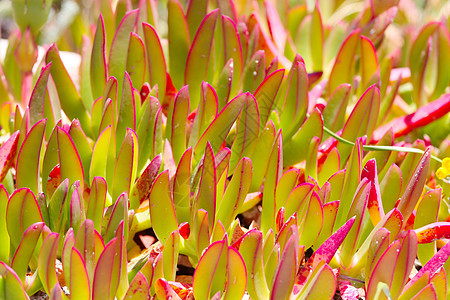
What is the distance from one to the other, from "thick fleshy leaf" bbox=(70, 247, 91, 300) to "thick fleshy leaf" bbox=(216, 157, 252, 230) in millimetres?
319

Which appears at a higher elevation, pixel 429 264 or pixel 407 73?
pixel 407 73

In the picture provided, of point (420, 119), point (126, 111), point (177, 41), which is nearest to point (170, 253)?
point (126, 111)

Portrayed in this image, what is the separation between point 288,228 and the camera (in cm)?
108

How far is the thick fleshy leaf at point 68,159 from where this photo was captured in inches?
45.4

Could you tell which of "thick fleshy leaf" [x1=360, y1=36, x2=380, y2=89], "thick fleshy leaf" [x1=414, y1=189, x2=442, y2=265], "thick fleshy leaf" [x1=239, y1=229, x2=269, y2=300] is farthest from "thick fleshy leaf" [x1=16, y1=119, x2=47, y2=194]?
"thick fleshy leaf" [x1=360, y1=36, x2=380, y2=89]

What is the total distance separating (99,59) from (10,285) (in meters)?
0.63

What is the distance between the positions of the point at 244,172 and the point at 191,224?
162 mm

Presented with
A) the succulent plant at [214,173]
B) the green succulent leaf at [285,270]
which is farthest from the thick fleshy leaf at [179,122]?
the green succulent leaf at [285,270]

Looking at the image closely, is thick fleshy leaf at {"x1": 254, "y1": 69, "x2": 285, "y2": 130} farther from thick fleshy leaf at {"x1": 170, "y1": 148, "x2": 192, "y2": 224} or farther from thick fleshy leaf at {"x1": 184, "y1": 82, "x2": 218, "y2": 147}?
thick fleshy leaf at {"x1": 170, "y1": 148, "x2": 192, "y2": 224}

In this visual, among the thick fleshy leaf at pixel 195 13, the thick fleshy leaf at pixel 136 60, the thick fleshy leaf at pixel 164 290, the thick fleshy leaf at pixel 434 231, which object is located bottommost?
the thick fleshy leaf at pixel 434 231

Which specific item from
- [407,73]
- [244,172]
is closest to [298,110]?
[244,172]

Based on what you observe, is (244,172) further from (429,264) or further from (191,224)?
(429,264)

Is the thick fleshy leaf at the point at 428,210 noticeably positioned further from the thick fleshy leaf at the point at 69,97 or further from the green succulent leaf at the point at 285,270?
the thick fleshy leaf at the point at 69,97

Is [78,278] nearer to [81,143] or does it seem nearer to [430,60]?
[81,143]
